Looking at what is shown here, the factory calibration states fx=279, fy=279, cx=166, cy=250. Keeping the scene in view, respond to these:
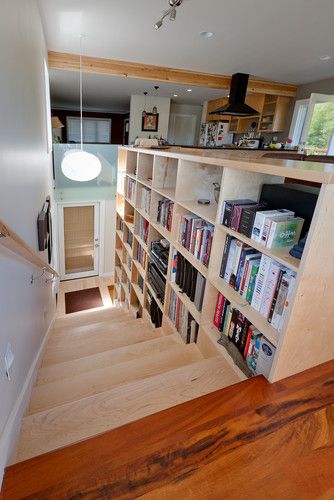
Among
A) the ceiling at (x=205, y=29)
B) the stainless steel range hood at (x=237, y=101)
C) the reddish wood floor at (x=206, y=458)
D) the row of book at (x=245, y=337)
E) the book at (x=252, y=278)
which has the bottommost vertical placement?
the reddish wood floor at (x=206, y=458)

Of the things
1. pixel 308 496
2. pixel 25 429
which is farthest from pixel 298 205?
pixel 25 429

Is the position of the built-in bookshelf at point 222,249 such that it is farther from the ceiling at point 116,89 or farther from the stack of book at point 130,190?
the ceiling at point 116,89

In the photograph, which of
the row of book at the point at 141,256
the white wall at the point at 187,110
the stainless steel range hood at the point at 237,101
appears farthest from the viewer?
the white wall at the point at 187,110

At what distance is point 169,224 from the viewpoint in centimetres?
250

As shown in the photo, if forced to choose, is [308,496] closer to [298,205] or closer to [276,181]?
[298,205]

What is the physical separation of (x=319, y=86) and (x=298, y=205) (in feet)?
15.6

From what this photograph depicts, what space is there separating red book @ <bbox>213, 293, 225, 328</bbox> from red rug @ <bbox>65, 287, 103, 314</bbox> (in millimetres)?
4239

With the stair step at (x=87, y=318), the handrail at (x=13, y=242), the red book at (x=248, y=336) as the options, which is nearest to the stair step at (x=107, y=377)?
the red book at (x=248, y=336)

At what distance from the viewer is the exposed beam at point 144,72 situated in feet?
12.6

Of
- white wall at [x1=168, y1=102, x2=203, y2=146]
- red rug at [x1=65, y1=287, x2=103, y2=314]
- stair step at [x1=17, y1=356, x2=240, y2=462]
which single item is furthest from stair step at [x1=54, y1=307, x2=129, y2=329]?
white wall at [x1=168, y1=102, x2=203, y2=146]

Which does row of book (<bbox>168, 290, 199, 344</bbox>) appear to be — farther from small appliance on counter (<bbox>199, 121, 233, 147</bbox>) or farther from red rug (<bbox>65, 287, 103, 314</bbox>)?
small appliance on counter (<bbox>199, 121, 233, 147</bbox>)

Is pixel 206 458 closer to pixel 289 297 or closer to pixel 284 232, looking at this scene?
pixel 289 297

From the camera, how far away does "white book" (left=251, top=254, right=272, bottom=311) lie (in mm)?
1355

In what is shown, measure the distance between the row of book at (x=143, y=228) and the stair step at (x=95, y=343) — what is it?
1.03 metres
